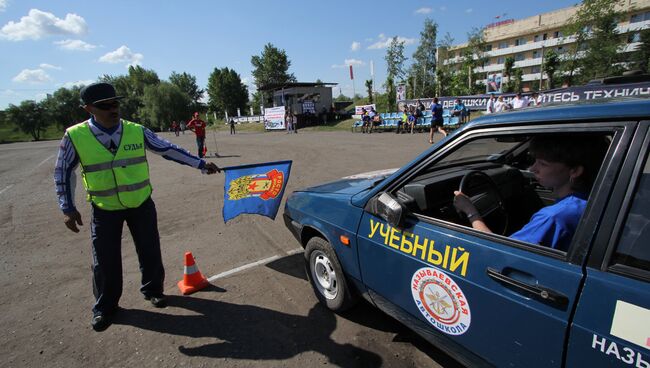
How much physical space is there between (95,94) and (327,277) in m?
2.50

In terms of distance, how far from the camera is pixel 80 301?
3.32m

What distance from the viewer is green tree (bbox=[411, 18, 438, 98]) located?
2290 inches

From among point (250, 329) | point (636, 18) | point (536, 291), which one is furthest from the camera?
point (636, 18)

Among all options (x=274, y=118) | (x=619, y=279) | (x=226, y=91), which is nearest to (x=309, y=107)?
(x=274, y=118)

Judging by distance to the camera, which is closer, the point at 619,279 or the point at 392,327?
the point at 619,279

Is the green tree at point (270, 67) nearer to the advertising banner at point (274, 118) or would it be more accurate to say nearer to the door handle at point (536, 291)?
the advertising banner at point (274, 118)

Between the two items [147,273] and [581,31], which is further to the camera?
[581,31]

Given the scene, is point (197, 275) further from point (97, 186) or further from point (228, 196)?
point (97, 186)

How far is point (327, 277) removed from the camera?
9.57 feet

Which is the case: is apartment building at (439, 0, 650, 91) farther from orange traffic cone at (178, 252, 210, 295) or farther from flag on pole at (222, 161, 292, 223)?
orange traffic cone at (178, 252, 210, 295)

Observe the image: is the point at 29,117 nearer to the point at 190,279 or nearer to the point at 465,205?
the point at 190,279

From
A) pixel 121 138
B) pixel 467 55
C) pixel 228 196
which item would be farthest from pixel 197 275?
pixel 467 55

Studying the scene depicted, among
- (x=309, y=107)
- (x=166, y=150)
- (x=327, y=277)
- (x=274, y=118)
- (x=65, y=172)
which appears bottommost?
(x=327, y=277)

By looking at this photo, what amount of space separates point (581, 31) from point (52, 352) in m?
59.0
